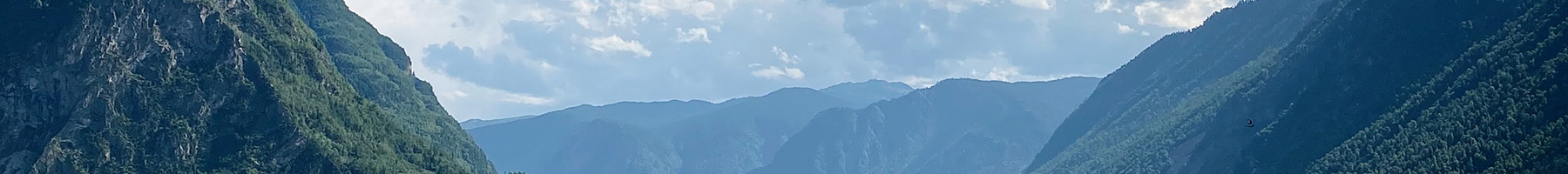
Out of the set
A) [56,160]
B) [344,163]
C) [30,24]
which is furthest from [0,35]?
[344,163]

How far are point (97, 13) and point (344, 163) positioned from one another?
2931 cm

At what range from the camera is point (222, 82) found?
193500 mm

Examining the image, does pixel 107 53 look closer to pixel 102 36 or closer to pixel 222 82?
pixel 102 36

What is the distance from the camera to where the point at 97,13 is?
601 feet

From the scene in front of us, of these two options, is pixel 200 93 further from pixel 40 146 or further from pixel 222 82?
pixel 40 146

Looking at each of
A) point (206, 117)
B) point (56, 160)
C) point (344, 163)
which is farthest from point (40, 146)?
point (344, 163)

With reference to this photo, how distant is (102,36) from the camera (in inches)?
7215

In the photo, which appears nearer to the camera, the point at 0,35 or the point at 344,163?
the point at 0,35

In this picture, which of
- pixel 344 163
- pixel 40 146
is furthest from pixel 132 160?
pixel 344 163

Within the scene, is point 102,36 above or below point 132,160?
above

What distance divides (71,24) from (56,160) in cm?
1450

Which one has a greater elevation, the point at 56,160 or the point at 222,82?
the point at 222,82

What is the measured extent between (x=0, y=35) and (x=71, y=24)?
6719mm

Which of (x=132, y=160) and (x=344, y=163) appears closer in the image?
(x=132, y=160)
